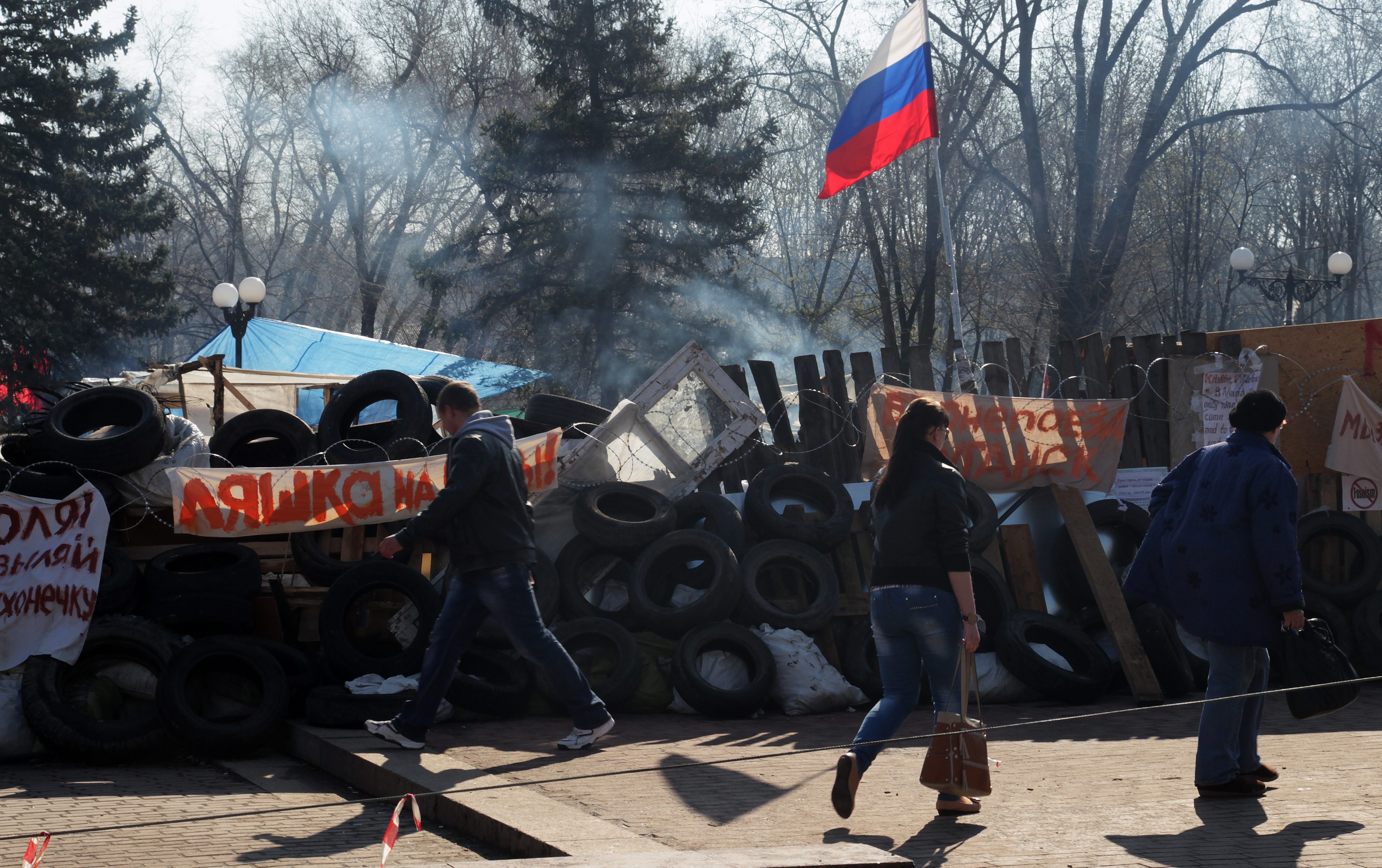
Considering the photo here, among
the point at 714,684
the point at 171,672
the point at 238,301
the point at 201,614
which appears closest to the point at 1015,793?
the point at 714,684

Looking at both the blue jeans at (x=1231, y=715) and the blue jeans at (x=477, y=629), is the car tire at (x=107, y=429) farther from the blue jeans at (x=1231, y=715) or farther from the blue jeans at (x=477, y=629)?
the blue jeans at (x=1231, y=715)

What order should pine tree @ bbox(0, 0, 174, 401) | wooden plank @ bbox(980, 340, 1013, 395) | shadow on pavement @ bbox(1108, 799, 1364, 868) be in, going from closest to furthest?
shadow on pavement @ bbox(1108, 799, 1364, 868)
wooden plank @ bbox(980, 340, 1013, 395)
pine tree @ bbox(0, 0, 174, 401)

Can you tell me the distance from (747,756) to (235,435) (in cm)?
565

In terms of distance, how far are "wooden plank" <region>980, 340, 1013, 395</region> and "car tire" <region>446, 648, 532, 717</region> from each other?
17.1 ft

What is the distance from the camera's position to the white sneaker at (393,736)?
6371 millimetres

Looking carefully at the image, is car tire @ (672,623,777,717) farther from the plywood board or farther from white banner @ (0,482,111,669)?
the plywood board

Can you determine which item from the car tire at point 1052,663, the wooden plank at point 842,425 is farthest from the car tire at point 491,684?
the wooden plank at point 842,425

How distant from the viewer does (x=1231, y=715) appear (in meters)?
5.22

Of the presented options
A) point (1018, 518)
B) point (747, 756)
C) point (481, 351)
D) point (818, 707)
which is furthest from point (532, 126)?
point (747, 756)

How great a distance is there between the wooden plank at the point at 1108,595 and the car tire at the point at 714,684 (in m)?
2.59

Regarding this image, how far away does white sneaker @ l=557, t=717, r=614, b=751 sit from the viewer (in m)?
6.44

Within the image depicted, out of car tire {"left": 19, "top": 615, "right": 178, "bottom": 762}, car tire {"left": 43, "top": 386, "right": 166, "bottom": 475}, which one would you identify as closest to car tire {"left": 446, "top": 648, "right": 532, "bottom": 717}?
car tire {"left": 19, "top": 615, "right": 178, "bottom": 762}

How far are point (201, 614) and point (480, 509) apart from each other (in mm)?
2715

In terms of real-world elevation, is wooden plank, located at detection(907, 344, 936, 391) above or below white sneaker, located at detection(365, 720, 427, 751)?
above
